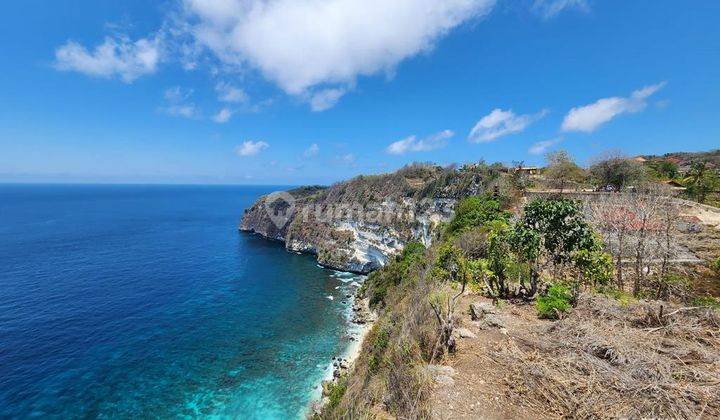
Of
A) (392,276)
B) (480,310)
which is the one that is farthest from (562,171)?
(480,310)

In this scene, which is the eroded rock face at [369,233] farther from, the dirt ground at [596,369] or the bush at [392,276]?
the dirt ground at [596,369]

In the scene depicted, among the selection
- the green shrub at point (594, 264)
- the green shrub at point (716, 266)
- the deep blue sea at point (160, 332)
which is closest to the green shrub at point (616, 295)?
the green shrub at point (594, 264)

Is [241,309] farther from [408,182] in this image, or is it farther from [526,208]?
[408,182]

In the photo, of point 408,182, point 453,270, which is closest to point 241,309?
point 453,270

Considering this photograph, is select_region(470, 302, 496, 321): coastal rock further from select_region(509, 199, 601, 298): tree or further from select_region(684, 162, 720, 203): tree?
select_region(684, 162, 720, 203): tree

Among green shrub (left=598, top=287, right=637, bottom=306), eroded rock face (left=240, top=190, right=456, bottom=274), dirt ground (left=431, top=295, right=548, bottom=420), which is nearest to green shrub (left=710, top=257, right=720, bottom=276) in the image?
green shrub (left=598, top=287, right=637, bottom=306)

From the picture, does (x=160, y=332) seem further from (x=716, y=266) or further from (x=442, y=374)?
(x=716, y=266)
